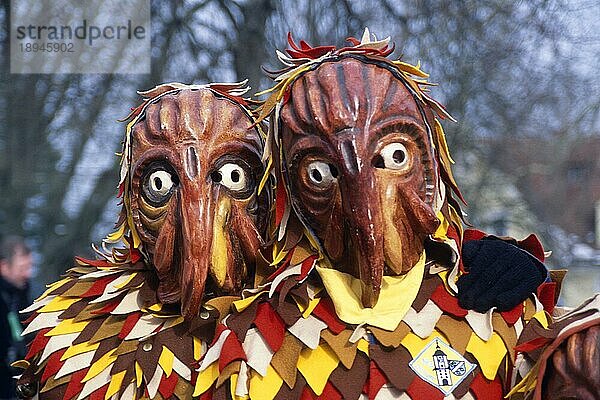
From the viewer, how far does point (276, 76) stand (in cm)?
105

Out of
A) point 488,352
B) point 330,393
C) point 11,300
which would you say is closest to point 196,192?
point 330,393

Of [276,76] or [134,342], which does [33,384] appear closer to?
[134,342]

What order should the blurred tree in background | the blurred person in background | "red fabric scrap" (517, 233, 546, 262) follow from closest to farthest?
"red fabric scrap" (517, 233, 546, 262) → the blurred person in background → the blurred tree in background

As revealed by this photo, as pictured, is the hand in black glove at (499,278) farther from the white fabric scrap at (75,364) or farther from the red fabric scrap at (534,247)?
the white fabric scrap at (75,364)

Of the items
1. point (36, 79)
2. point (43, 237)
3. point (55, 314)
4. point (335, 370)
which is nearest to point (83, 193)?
point (43, 237)

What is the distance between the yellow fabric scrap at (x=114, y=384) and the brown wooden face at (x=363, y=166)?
1.19 feet

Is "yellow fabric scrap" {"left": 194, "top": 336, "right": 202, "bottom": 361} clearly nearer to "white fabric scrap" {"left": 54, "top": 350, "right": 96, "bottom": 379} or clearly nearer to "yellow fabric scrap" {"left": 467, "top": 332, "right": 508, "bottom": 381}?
"white fabric scrap" {"left": 54, "top": 350, "right": 96, "bottom": 379}

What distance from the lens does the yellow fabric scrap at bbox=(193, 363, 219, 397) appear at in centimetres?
97

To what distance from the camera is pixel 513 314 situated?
953 millimetres

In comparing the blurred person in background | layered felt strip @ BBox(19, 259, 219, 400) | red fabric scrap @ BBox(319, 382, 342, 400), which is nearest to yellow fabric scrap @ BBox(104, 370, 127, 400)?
layered felt strip @ BBox(19, 259, 219, 400)

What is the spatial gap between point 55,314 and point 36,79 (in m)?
1.70

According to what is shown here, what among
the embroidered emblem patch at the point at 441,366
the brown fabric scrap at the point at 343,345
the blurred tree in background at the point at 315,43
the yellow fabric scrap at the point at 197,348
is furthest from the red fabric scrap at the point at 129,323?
the blurred tree in background at the point at 315,43

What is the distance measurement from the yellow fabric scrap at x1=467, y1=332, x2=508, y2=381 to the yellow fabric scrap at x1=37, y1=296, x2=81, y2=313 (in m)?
0.63

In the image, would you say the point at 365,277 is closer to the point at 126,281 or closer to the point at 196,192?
the point at 196,192
